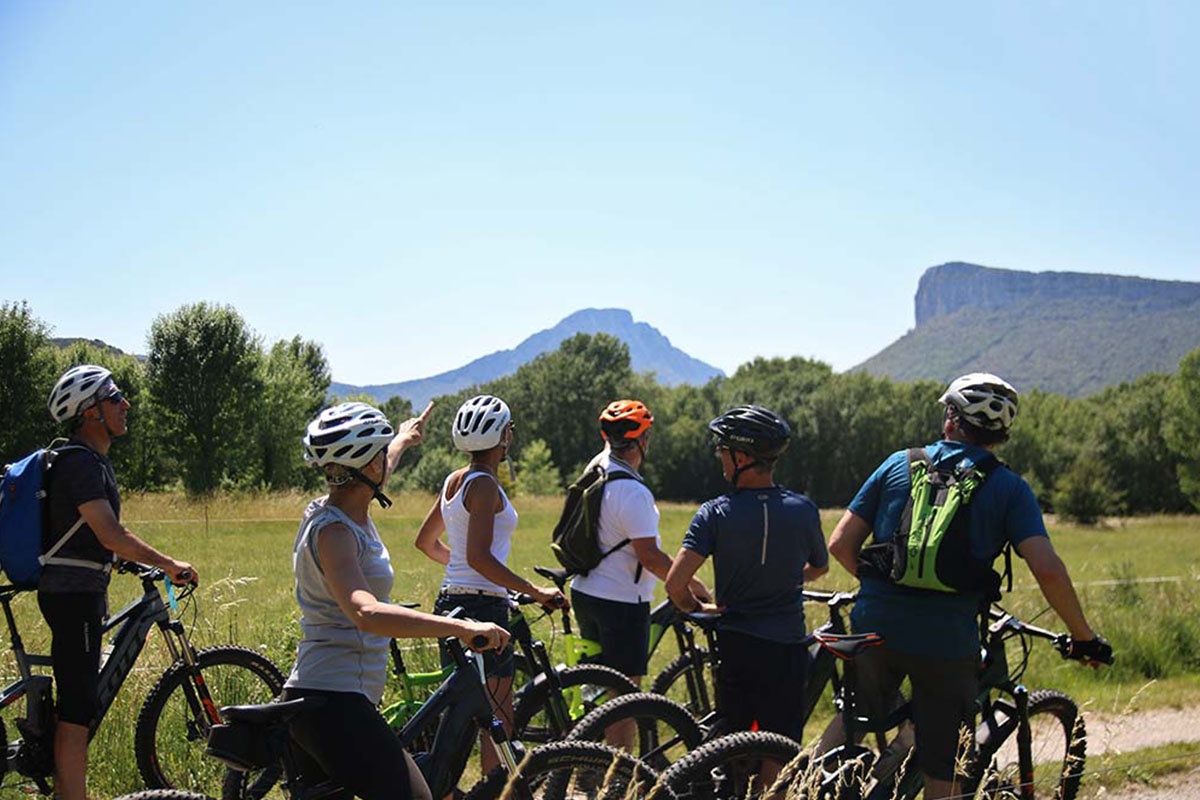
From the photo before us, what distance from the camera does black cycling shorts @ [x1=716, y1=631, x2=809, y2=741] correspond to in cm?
493

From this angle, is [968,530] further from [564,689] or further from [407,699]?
[407,699]

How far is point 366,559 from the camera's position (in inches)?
147

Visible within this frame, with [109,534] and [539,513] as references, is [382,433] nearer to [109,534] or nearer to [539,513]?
[109,534]

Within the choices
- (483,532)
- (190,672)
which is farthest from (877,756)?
(190,672)

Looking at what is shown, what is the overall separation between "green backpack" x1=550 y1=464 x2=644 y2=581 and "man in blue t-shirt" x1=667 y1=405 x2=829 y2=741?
33.1 inches

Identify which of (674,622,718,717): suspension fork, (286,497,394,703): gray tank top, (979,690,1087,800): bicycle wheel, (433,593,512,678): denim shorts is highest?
(286,497,394,703): gray tank top

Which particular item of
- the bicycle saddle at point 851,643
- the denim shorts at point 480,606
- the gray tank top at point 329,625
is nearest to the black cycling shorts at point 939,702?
the bicycle saddle at point 851,643

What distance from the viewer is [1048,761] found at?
6461 mm

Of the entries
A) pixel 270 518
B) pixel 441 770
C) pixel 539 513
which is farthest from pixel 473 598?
pixel 539 513

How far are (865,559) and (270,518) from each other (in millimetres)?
17478

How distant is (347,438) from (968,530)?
8.37 feet

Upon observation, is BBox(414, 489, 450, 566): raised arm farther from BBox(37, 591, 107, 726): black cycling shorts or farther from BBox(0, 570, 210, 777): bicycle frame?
BBox(37, 591, 107, 726): black cycling shorts

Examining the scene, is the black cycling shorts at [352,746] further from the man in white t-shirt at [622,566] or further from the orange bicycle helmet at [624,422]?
the orange bicycle helmet at [624,422]

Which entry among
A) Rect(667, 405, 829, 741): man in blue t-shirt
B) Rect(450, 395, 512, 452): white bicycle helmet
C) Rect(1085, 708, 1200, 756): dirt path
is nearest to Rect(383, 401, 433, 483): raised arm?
Rect(450, 395, 512, 452): white bicycle helmet
